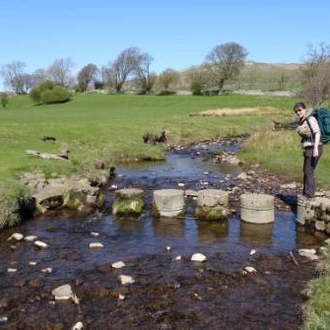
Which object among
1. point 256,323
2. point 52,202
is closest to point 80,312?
point 256,323

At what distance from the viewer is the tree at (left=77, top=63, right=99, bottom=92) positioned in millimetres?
164375

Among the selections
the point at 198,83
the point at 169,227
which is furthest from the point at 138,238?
the point at 198,83

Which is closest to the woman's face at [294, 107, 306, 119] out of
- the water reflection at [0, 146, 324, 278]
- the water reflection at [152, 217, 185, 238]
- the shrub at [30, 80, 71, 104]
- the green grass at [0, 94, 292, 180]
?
the water reflection at [0, 146, 324, 278]

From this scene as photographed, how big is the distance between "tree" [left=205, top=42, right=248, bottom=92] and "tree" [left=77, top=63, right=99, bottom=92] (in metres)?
51.9

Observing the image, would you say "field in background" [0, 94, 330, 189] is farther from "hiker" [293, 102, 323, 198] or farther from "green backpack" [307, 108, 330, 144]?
"green backpack" [307, 108, 330, 144]

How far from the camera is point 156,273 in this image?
1217cm

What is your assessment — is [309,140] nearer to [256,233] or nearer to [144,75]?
[256,233]

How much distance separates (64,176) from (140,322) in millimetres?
13645

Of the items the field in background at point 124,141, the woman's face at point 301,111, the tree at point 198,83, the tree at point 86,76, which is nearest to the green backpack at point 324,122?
the woman's face at point 301,111

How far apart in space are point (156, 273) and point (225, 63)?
122027 millimetres

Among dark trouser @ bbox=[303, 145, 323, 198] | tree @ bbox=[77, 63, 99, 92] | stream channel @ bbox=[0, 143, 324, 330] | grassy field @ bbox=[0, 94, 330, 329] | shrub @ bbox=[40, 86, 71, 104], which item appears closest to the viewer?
stream channel @ bbox=[0, 143, 324, 330]

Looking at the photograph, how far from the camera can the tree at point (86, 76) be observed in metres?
164

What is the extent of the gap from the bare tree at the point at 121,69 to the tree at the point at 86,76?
25.4 feet

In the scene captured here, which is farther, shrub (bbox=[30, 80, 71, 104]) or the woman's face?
shrub (bbox=[30, 80, 71, 104])
